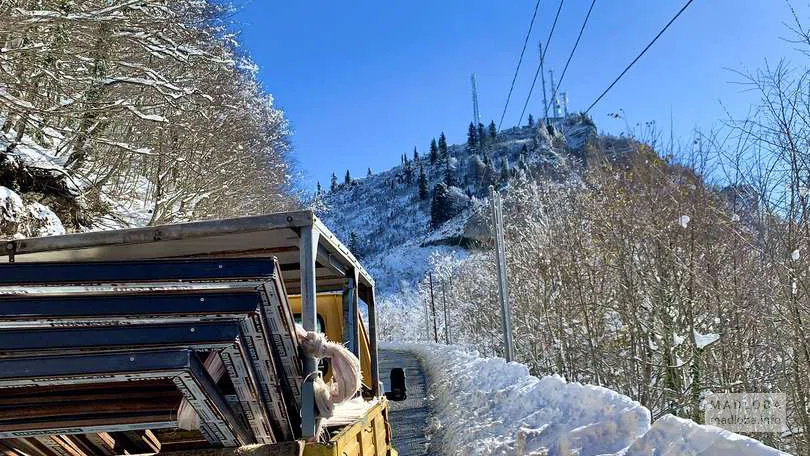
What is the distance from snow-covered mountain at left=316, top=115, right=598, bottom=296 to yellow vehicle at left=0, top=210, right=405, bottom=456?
272 feet

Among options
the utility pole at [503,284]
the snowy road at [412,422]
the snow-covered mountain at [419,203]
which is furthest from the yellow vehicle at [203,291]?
the snow-covered mountain at [419,203]

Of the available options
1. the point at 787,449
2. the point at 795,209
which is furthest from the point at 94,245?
the point at 787,449

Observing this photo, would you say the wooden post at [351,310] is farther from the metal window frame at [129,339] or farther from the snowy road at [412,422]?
the snowy road at [412,422]

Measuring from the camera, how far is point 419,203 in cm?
15688

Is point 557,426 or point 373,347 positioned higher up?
point 373,347

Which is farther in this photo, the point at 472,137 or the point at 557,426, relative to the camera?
the point at 472,137

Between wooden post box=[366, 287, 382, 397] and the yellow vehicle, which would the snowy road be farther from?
the yellow vehicle

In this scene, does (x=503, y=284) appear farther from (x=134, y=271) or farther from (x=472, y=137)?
(x=472, y=137)

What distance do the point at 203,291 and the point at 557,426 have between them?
7.04 meters

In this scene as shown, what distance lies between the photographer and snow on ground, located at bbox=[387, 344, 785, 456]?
516cm

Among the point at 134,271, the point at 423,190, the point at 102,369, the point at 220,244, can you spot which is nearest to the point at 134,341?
the point at 102,369

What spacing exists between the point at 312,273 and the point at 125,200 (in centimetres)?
2074

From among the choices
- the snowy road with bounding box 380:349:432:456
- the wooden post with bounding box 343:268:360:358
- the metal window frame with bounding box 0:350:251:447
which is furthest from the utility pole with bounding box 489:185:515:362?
the metal window frame with bounding box 0:350:251:447

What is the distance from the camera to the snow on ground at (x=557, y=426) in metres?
5.16
